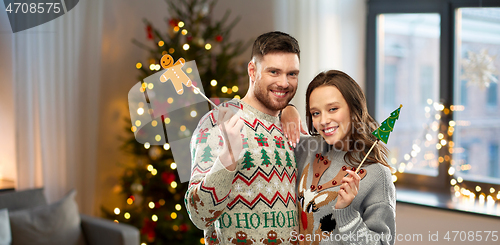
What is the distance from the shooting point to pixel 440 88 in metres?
2.96

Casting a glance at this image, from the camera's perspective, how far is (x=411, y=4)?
3.07 metres

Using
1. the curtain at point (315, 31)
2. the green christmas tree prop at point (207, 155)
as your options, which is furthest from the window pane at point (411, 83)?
the green christmas tree prop at point (207, 155)

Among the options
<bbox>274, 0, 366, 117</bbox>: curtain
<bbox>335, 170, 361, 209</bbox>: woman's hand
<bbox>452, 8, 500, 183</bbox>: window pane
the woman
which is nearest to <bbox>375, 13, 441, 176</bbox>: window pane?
<bbox>452, 8, 500, 183</bbox>: window pane

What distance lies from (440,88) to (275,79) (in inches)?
82.1

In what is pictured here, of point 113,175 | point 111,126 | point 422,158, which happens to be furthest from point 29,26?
point 422,158

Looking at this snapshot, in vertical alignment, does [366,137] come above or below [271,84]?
below

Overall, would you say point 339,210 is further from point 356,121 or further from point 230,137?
point 230,137

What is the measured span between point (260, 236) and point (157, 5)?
9.04 ft

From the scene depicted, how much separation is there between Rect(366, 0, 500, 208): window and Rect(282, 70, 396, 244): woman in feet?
6.04

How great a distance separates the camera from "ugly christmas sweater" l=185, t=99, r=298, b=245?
123cm

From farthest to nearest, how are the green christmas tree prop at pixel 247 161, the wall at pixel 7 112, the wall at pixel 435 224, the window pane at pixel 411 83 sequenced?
the window pane at pixel 411 83
the wall at pixel 7 112
the wall at pixel 435 224
the green christmas tree prop at pixel 247 161

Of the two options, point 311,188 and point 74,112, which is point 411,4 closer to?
point 311,188

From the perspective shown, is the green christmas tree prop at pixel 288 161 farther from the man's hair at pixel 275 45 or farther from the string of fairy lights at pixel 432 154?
the string of fairy lights at pixel 432 154

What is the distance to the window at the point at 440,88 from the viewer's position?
278cm
